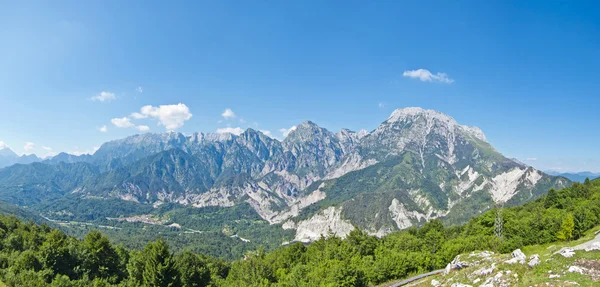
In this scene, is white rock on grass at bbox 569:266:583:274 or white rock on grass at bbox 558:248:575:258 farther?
white rock on grass at bbox 558:248:575:258

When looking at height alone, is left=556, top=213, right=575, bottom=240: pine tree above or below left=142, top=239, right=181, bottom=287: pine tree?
below

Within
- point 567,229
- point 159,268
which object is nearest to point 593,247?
point 567,229

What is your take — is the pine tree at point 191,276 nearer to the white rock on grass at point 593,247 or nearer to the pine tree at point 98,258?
the pine tree at point 98,258

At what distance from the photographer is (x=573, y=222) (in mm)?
67188

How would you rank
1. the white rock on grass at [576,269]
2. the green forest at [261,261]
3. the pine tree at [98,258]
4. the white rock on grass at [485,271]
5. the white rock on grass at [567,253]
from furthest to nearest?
the pine tree at [98,258], the green forest at [261,261], the white rock on grass at [485,271], the white rock on grass at [567,253], the white rock on grass at [576,269]

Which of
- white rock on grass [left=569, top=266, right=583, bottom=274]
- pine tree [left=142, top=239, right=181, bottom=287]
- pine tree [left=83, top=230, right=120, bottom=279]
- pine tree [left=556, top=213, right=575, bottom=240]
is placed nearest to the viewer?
white rock on grass [left=569, top=266, right=583, bottom=274]

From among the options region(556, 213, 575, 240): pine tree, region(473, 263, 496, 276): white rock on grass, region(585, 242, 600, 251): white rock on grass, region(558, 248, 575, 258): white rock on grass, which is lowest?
region(556, 213, 575, 240): pine tree

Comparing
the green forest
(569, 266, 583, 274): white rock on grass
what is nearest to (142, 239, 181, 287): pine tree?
the green forest

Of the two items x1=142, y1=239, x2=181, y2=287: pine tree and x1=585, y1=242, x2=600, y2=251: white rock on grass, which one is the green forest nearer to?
x1=142, y1=239, x2=181, y2=287: pine tree

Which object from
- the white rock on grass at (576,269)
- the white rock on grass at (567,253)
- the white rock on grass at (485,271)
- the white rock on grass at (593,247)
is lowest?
the white rock on grass at (485,271)

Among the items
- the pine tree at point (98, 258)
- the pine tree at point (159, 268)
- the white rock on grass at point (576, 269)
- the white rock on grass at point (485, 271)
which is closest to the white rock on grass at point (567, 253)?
the white rock on grass at point (576, 269)

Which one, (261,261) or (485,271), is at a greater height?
(485,271)

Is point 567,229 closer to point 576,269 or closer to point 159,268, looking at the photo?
point 576,269

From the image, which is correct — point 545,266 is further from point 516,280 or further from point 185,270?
point 185,270
